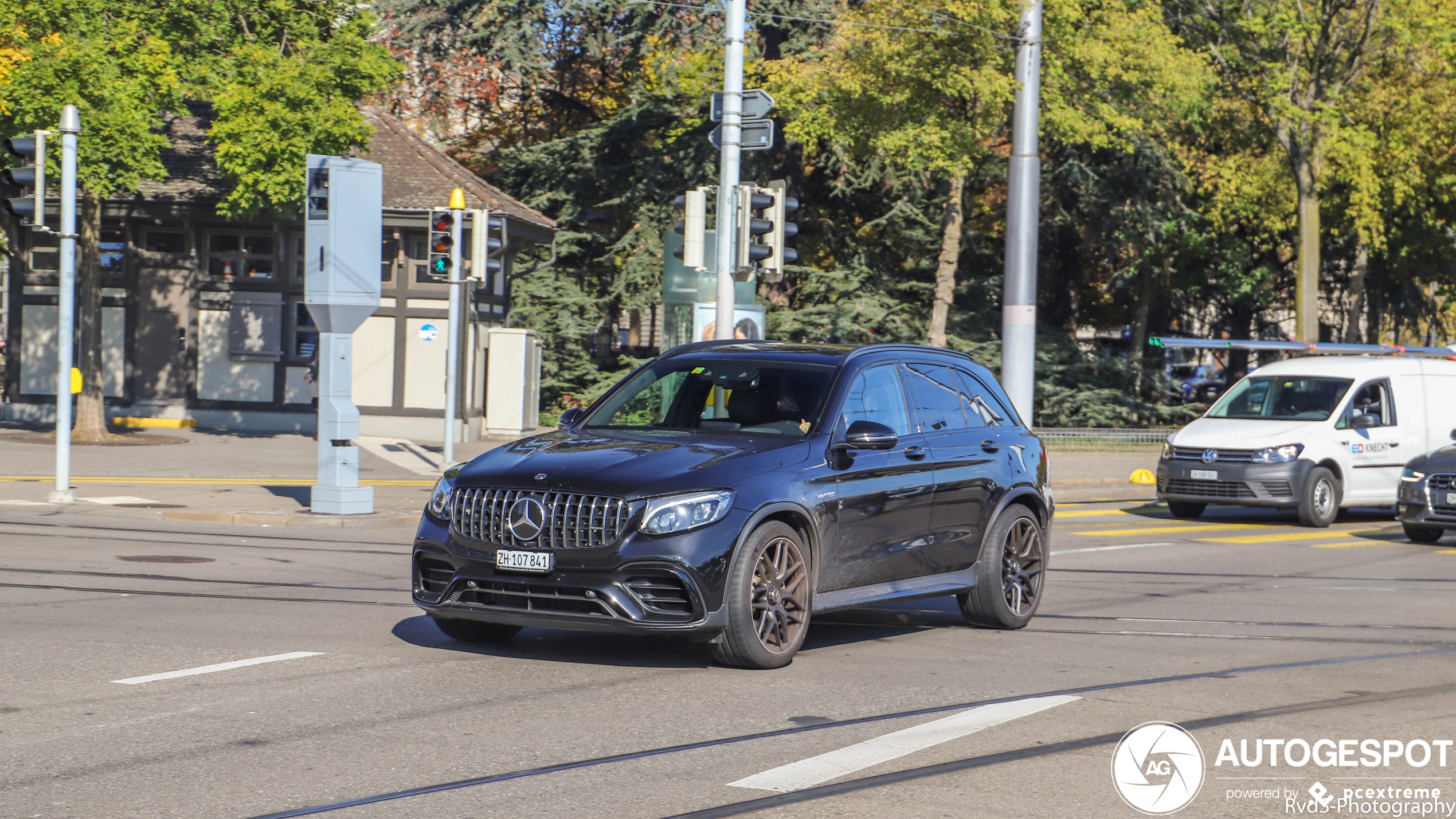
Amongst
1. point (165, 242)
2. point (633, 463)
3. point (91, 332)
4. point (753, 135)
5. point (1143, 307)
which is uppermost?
point (753, 135)

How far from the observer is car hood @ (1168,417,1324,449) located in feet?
60.4

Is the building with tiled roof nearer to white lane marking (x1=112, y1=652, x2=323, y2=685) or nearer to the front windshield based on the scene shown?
the front windshield

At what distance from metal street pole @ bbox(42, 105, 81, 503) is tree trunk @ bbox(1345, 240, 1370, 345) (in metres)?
32.5

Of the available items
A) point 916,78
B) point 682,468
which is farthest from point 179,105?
point 682,468

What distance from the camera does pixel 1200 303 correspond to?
4600cm

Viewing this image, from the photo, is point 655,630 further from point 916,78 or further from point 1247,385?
point 916,78

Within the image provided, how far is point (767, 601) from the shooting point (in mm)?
8070

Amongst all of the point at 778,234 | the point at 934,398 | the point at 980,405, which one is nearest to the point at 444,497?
the point at 934,398

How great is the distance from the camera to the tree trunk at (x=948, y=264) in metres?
31.2

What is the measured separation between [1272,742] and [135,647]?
553cm

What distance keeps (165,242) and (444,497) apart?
22.5m

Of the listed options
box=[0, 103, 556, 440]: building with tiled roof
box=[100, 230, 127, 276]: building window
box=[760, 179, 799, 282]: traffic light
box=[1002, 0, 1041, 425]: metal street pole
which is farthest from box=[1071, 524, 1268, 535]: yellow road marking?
box=[100, 230, 127, 276]: building window

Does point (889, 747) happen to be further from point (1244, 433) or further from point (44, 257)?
point (44, 257)

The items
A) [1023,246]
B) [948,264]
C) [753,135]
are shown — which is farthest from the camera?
[948,264]
